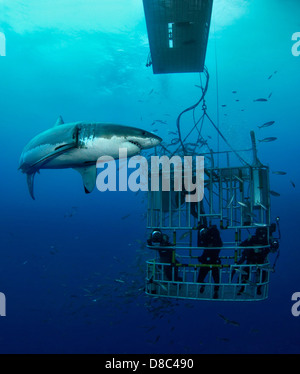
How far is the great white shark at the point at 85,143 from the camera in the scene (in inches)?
151

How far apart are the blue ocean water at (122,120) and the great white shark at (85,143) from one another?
5.83 m

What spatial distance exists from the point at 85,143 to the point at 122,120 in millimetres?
32986

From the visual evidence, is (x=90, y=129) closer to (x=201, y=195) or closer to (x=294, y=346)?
(x=201, y=195)

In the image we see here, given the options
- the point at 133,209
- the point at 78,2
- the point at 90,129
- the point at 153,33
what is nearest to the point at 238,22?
the point at 78,2

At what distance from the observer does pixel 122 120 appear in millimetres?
35938

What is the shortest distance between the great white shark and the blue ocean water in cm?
583

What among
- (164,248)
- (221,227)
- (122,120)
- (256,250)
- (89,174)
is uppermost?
(122,120)

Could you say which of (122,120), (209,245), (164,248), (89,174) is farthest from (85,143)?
(122,120)

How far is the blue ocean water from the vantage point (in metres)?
19.4

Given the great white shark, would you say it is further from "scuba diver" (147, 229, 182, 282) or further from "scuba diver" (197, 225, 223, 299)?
"scuba diver" (197, 225, 223, 299)

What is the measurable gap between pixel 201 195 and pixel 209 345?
18.6 metres

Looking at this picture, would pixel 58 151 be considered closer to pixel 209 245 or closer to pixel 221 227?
pixel 221 227

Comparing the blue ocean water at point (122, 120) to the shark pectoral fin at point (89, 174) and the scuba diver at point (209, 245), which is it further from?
the shark pectoral fin at point (89, 174)

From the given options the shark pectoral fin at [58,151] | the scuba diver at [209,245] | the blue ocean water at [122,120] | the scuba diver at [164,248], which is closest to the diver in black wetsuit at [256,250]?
the scuba diver at [209,245]
